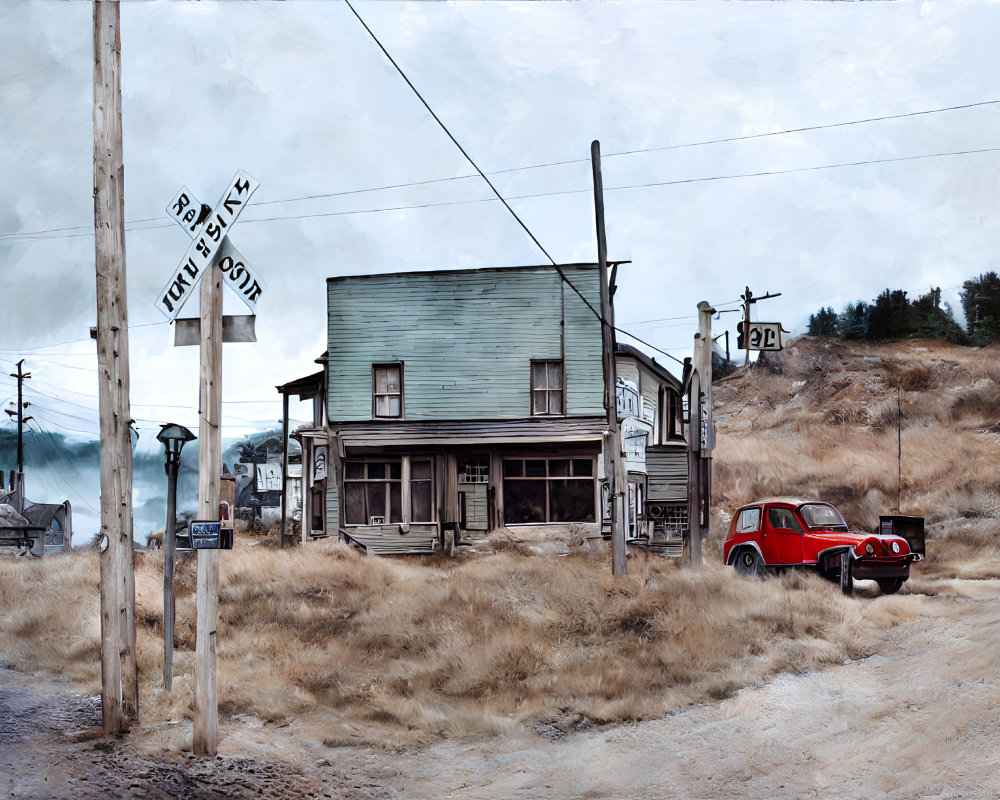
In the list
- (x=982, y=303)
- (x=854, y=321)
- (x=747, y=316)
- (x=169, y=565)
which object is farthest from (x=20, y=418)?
(x=982, y=303)

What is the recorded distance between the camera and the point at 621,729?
6629 mm

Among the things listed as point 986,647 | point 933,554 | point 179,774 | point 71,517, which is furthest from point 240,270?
point 933,554

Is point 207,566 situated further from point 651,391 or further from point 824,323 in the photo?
point 651,391

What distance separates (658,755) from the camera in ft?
20.2

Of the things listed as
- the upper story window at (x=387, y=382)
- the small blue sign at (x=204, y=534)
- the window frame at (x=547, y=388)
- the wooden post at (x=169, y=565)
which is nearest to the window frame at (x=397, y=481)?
the upper story window at (x=387, y=382)

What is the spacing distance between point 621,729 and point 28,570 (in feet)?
28.5

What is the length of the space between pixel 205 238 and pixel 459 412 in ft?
21.6

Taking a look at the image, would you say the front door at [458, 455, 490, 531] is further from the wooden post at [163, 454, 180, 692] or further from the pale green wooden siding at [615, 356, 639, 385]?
the wooden post at [163, 454, 180, 692]

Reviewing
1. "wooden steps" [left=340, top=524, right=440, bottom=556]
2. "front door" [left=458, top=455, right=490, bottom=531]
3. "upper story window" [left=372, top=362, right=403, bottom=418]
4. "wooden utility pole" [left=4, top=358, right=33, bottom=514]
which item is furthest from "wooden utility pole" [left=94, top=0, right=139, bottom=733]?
"front door" [left=458, top=455, right=490, bottom=531]

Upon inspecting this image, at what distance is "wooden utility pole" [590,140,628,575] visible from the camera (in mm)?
10172

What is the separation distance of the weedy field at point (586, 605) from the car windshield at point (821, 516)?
173 mm

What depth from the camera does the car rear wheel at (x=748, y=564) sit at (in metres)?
10.2

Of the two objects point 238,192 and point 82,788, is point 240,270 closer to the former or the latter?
point 238,192

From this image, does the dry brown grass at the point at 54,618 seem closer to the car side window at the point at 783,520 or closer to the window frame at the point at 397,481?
the window frame at the point at 397,481
